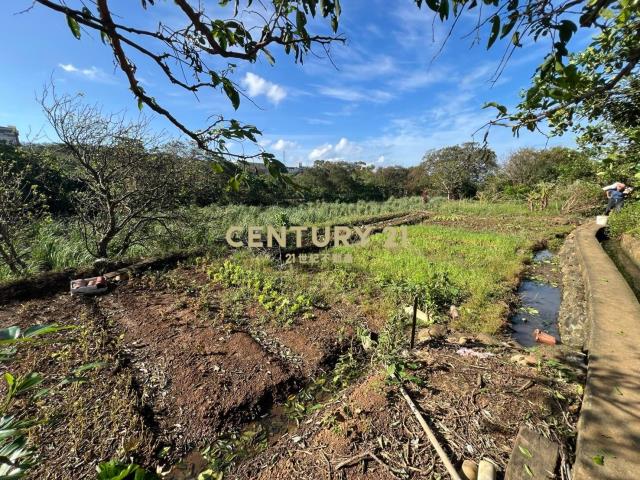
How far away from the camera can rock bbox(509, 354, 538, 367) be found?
248cm

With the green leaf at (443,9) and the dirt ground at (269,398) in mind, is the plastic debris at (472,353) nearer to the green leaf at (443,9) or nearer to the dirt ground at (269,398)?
Answer: the dirt ground at (269,398)

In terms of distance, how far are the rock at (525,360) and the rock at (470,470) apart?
1.12 metres

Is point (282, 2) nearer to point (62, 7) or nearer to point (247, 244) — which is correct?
point (62, 7)

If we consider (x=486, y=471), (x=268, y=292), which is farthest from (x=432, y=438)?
(x=268, y=292)

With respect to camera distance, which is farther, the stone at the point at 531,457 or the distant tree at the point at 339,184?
the distant tree at the point at 339,184

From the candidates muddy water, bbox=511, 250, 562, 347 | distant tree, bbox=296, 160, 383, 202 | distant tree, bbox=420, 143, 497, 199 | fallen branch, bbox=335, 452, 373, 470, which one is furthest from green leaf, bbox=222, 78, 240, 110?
distant tree, bbox=420, 143, 497, 199

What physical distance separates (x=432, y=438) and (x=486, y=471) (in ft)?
1.00

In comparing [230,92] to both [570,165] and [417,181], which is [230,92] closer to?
[570,165]

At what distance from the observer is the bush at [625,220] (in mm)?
7528

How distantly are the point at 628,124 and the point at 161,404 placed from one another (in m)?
4.57

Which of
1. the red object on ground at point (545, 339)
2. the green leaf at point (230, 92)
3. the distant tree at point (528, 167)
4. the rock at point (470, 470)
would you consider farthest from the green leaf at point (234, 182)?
the distant tree at point (528, 167)

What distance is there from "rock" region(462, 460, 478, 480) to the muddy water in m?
2.33

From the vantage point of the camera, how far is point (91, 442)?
2104mm

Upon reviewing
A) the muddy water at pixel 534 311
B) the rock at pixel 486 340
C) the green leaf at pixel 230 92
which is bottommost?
the muddy water at pixel 534 311
